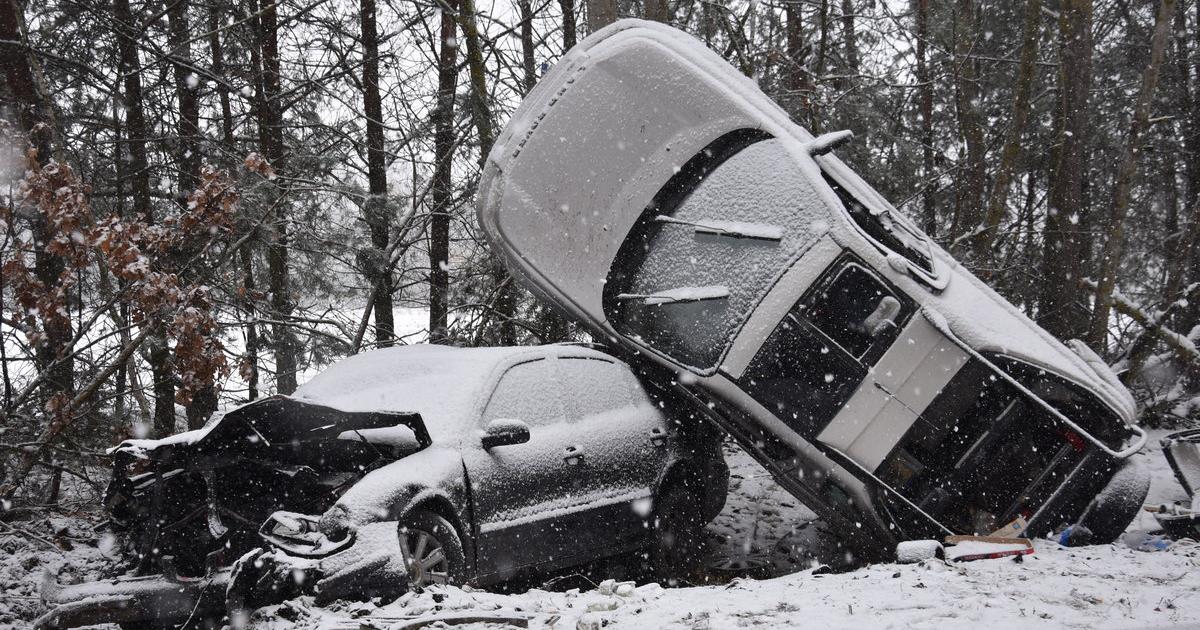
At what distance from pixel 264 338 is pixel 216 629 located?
7.61 metres

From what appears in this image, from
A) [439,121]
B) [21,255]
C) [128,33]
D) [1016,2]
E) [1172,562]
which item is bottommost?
[1172,562]

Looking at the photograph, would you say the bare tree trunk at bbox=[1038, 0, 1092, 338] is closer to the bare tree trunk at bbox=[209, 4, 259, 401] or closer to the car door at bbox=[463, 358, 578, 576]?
the car door at bbox=[463, 358, 578, 576]

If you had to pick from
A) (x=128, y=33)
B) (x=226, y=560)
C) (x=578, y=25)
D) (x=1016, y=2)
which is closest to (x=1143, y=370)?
(x=578, y=25)

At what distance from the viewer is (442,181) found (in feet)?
35.7

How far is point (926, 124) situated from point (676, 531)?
524 inches

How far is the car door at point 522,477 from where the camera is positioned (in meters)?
4.88

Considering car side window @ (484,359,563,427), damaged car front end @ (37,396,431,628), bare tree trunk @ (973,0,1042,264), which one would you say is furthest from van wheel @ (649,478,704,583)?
bare tree trunk @ (973,0,1042,264)

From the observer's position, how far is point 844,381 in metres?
5.09

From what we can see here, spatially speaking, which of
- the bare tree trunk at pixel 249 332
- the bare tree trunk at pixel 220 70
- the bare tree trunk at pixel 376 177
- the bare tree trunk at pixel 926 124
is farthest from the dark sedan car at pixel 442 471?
the bare tree trunk at pixel 926 124

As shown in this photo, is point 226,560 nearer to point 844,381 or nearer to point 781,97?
point 844,381

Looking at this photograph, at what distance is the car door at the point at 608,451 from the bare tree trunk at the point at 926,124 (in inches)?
328

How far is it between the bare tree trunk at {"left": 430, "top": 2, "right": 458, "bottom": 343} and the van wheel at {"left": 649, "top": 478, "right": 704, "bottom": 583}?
5.11m

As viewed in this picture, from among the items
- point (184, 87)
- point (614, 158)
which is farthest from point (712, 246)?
point (184, 87)

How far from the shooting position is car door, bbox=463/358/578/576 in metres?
4.88
